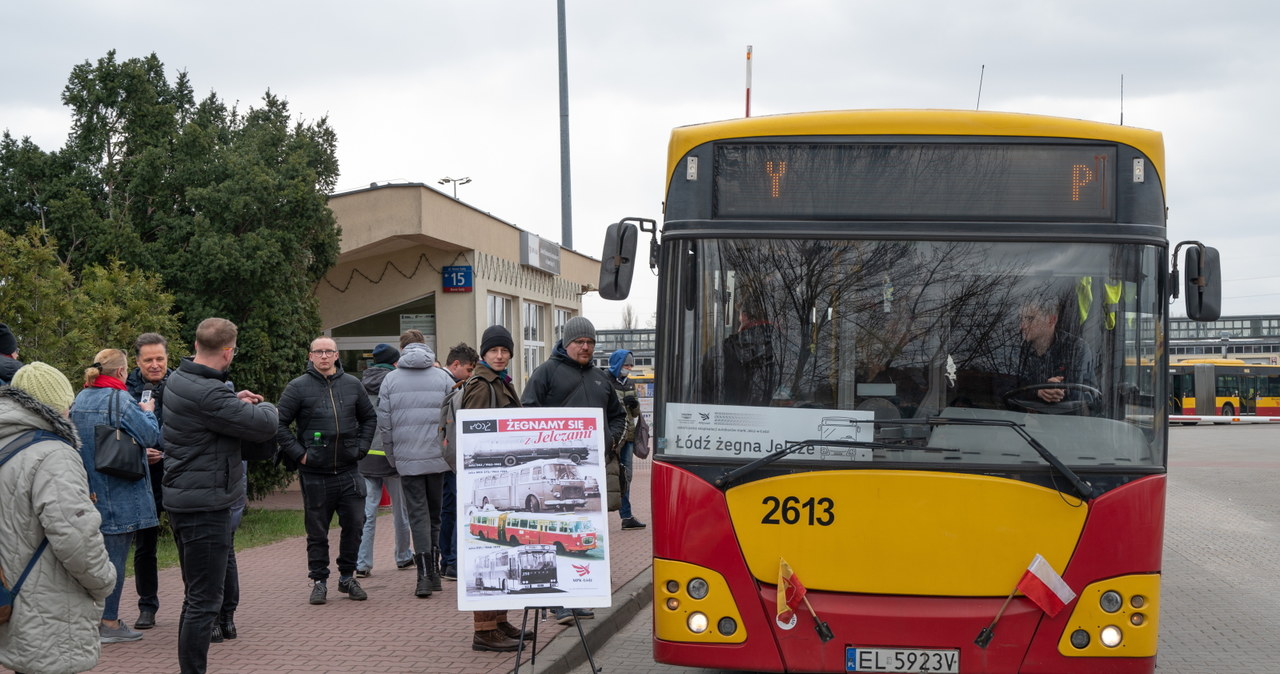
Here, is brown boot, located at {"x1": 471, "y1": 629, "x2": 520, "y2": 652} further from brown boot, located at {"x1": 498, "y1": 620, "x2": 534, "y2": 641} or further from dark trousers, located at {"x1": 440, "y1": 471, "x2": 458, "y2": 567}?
dark trousers, located at {"x1": 440, "y1": 471, "x2": 458, "y2": 567}

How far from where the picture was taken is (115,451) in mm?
6742

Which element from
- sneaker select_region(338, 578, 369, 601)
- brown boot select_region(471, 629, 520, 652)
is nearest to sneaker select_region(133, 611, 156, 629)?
sneaker select_region(338, 578, 369, 601)

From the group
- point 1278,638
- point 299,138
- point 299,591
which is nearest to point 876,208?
point 1278,638

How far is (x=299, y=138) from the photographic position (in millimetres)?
16688

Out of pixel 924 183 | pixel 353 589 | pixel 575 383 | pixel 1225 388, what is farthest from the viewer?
pixel 1225 388

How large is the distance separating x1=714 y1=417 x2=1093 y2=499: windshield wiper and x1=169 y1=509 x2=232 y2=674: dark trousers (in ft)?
7.96

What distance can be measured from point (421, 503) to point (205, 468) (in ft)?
9.12

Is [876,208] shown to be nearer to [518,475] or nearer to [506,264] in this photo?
[518,475]

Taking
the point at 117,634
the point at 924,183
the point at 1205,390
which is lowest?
the point at 1205,390

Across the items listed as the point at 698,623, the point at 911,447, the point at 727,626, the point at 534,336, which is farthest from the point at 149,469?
the point at 534,336

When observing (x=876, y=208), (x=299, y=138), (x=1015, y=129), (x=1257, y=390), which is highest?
(x=299, y=138)

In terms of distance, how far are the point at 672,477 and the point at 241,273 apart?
10.7 m

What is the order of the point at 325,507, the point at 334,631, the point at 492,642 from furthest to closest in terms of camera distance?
the point at 325,507 < the point at 334,631 < the point at 492,642

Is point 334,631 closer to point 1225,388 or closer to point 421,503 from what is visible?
point 421,503
